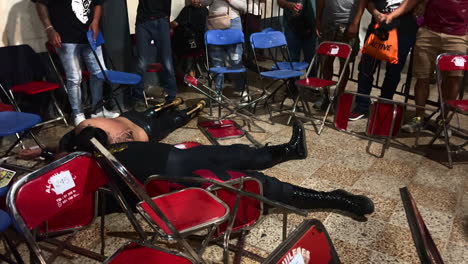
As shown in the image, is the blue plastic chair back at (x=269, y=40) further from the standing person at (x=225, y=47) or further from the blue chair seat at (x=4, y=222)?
the blue chair seat at (x=4, y=222)

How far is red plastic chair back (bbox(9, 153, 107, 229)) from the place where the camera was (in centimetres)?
147

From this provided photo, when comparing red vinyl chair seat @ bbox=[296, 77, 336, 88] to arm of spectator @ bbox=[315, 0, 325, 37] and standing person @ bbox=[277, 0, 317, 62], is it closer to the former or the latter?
arm of spectator @ bbox=[315, 0, 325, 37]

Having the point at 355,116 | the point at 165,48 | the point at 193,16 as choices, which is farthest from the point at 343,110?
the point at 193,16

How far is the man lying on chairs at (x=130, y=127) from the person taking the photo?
2.47m

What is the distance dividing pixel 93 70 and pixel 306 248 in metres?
3.65

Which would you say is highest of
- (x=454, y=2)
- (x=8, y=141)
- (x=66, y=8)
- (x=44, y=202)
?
(x=454, y=2)

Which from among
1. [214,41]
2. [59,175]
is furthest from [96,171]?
[214,41]

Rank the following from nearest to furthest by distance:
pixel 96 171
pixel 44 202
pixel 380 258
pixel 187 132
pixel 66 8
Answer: pixel 44 202, pixel 96 171, pixel 380 258, pixel 66 8, pixel 187 132

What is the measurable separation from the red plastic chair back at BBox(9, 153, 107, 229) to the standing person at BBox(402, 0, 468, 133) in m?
3.07

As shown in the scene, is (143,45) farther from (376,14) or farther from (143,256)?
(143,256)

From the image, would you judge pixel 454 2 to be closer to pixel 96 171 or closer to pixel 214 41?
pixel 214 41

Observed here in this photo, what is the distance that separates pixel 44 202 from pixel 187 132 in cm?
260

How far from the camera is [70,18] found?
12.5ft

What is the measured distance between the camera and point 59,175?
1599 mm
